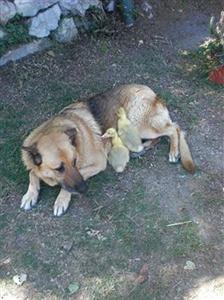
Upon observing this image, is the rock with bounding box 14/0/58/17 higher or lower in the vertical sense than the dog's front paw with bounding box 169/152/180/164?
higher

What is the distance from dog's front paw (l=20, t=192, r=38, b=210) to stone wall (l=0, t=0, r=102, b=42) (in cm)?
241

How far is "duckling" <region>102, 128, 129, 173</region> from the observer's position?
5.21 meters

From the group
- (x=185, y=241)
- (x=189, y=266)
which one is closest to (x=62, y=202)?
(x=185, y=241)

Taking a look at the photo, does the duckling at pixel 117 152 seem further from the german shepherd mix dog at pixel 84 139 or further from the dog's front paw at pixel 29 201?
the dog's front paw at pixel 29 201

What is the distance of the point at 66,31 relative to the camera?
6902mm

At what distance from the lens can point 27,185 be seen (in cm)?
520

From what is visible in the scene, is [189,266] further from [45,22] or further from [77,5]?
[77,5]

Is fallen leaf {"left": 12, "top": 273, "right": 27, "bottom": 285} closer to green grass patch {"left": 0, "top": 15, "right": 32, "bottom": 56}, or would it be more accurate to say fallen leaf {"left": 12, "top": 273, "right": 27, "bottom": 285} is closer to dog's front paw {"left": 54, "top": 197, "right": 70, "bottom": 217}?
dog's front paw {"left": 54, "top": 197, "right": 70, "bottom": 217}

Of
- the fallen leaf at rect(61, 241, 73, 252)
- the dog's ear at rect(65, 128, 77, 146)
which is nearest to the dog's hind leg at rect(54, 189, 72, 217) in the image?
the fallen leaf at rect(61, 241, 73, 252)

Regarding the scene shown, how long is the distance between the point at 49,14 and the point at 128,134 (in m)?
2.31

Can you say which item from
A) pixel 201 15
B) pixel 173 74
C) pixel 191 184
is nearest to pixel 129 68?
pixel 173 74

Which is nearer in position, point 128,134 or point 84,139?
point 84,139

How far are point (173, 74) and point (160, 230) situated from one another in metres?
2.52

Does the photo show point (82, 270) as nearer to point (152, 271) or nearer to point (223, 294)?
point (152, 271)
